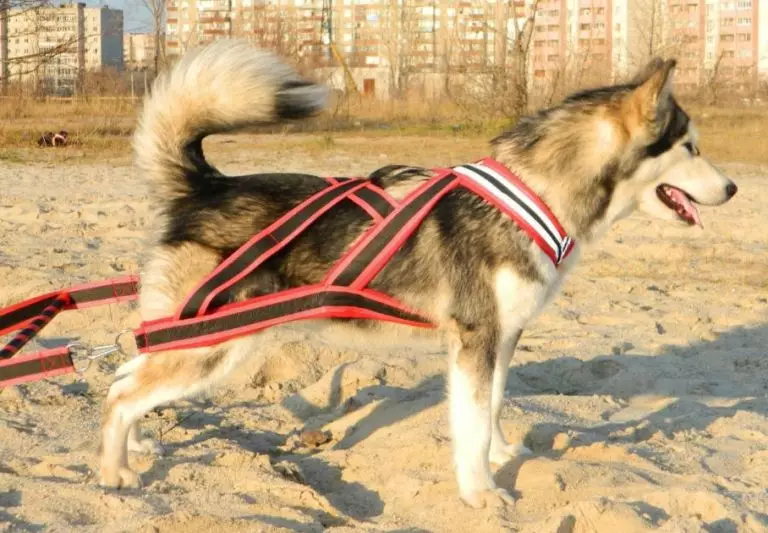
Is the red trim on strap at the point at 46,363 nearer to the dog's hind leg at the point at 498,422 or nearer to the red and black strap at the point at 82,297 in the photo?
the red and black strap at the point at 82,297

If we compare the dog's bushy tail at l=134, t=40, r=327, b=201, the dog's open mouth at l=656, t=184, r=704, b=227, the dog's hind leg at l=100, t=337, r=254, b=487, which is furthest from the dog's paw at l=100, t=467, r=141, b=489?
the dog's open mouth at l=656, t=184, r=704, b=227

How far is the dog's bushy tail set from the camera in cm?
424

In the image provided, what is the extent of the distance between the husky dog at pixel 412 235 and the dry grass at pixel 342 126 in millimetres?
12751

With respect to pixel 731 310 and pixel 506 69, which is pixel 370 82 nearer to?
pixel 506 69

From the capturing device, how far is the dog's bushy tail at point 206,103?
4.24 m

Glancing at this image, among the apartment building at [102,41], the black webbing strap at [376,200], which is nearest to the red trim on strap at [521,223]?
the black webbing strap at [376,200]

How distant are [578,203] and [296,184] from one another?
1101mm

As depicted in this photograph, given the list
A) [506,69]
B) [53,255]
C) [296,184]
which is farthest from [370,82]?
[296,184]

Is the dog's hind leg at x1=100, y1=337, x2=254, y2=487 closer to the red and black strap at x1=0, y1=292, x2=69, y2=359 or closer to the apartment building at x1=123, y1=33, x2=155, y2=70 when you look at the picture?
the red and black strap at x1=0, y1=292, x2=69, y2=359

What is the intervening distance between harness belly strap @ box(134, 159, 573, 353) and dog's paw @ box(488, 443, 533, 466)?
0.75m

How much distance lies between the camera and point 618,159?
171 inches

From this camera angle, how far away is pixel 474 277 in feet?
13.7

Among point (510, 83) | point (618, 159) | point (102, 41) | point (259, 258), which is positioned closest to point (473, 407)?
point (259, 258)

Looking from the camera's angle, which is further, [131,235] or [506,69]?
[506,69]
